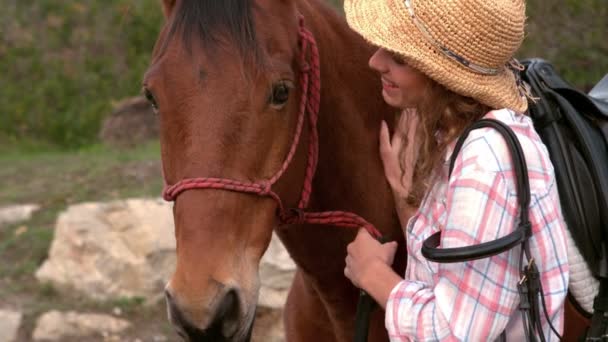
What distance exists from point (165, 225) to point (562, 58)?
330 centimetres

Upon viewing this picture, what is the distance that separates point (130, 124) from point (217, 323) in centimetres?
818

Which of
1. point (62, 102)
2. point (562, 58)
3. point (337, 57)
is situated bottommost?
point (62, 102)

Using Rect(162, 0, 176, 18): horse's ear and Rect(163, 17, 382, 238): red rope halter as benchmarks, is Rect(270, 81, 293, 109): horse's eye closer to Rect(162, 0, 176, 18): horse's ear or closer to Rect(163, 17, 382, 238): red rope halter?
Rect(163, 17, 382, 238): red rope halter

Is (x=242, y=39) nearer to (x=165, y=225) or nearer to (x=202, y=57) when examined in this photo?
(x=202, y=57)

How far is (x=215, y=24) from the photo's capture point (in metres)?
1.99

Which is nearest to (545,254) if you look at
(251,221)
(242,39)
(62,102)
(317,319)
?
(251,221)

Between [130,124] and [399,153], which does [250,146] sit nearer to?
[399,153]

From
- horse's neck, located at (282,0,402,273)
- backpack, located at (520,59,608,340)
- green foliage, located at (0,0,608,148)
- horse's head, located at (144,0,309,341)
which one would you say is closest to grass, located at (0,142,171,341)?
green foliage, located at (0,0,608,148)

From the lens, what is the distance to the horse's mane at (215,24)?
1.96 metres

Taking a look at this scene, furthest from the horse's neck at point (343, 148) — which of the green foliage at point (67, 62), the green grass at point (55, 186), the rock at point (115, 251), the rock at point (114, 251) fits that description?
the green foliage at point (67, 62)

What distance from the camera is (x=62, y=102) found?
36.0ft

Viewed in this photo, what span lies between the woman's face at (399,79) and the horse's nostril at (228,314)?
0.59 metres

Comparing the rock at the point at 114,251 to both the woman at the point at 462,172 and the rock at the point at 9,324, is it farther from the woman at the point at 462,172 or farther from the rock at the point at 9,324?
the woman at the point at 462,172

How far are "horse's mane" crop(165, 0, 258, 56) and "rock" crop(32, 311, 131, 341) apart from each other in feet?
11.8
